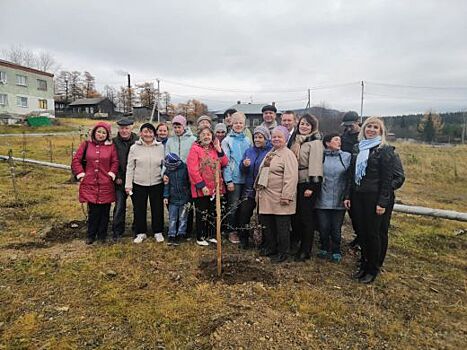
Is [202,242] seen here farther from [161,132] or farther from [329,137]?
[329,137]

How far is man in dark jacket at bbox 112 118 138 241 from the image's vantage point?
197 inches

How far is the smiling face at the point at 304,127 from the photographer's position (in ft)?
14.2

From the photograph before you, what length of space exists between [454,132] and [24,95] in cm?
8401

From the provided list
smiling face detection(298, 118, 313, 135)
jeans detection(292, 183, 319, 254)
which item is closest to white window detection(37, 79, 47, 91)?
smiling face detection(298, 118, 313, 135)

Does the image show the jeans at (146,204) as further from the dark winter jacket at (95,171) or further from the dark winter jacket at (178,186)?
the dark winter jacket at (95,171)

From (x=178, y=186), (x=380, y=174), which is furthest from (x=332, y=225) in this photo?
(x=178, y=186)

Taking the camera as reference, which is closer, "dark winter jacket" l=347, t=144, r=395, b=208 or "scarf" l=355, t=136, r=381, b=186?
"dark winter jacket" l=347, t=144, r=395, b=208

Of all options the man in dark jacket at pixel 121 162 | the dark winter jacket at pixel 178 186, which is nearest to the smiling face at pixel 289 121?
the dark winter jacket at pixel 178 186

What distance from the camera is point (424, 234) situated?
226 inches

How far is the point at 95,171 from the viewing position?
480cm

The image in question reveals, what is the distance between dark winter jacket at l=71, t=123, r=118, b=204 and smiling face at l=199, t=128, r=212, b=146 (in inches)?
55.9

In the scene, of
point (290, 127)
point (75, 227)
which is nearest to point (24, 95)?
point (75, 227)

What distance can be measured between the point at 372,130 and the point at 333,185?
0.90m

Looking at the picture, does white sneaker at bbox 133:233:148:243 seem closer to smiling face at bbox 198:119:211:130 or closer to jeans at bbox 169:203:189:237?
jeans at bbox 169:203:189:237
